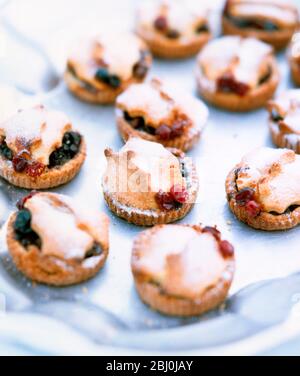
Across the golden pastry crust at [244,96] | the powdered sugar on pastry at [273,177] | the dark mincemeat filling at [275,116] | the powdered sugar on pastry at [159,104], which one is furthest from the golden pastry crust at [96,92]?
the powdered sugar on pastry at [273,177]

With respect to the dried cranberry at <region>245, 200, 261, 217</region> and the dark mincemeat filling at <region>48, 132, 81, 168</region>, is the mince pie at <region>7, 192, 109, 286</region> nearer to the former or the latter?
the dark mincemeat filling at <region>48, 132, 81, 168</region>

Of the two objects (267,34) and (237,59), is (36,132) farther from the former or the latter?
(267,34)

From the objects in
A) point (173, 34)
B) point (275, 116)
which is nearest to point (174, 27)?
point (173, 34)

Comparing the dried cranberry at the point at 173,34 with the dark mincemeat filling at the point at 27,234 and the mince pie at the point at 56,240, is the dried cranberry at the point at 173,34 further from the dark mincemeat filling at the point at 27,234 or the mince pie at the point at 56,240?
the dark mincemeat filling at the point at 27,234

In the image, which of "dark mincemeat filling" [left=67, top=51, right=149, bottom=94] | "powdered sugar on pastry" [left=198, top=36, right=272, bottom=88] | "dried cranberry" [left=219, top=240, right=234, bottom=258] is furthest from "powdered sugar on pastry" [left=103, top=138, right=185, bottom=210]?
"powdered sugar on pastry" [left=198, top=36, right=272, bottom=88]
